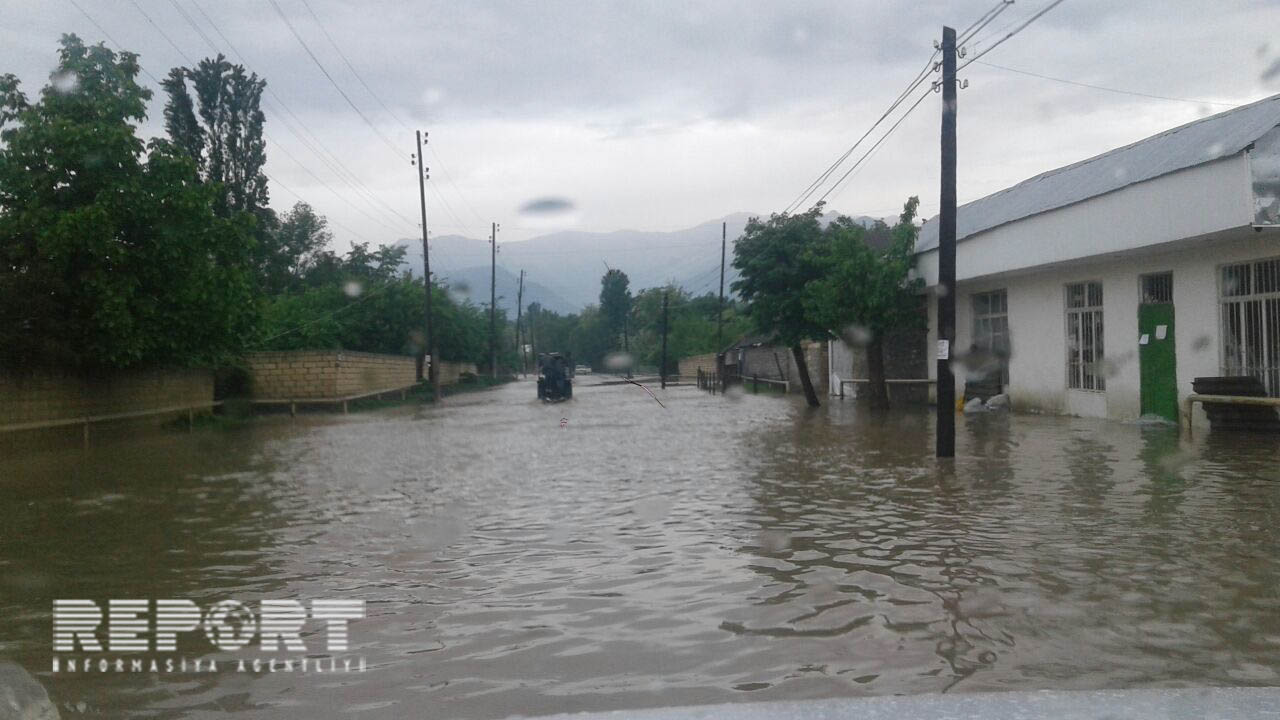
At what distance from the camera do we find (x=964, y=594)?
6.19 m

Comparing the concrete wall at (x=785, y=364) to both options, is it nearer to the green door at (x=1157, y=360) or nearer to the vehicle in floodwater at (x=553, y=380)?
the vehicle in floodwater at (x=553, y=380)

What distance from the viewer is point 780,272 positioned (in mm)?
29766

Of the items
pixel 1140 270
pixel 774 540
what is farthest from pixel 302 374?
pixel 774 540

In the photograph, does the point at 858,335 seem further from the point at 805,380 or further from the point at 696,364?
the point at 696,364

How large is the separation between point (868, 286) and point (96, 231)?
697 inches

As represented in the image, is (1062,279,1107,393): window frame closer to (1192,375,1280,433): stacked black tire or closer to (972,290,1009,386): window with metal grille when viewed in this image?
(972,290,1009,386): window with metal grille

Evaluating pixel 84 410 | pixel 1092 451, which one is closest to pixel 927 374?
pixel 1092 451

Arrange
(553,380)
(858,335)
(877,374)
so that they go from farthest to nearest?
(553,380)
(877,374)
(858,335)

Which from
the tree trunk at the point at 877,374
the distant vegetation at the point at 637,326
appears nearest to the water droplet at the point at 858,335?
the tree trunk at the point at 877,374

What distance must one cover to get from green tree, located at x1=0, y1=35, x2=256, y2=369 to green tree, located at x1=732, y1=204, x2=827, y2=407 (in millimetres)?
15056

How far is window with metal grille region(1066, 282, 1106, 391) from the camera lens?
21625mm

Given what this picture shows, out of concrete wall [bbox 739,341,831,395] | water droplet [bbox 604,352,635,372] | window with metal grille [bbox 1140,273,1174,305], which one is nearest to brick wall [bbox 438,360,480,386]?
water droplet [bbox 604,352,635,372]

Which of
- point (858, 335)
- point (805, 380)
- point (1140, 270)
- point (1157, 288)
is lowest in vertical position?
point (805, 380)

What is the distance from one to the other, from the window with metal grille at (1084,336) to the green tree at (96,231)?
18755mm
